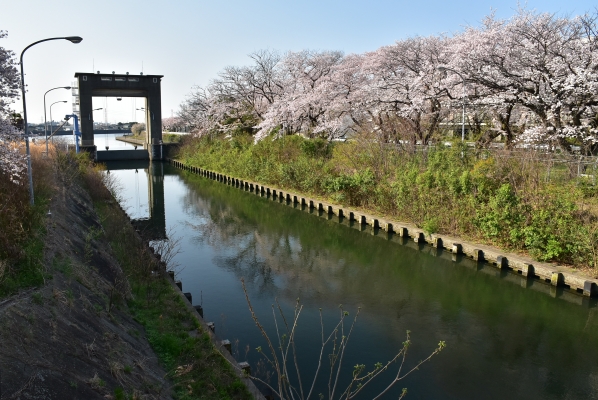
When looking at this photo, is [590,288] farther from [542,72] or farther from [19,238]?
[19,238]

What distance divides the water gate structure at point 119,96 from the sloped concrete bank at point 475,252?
3446cm

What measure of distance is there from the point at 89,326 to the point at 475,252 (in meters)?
11.7

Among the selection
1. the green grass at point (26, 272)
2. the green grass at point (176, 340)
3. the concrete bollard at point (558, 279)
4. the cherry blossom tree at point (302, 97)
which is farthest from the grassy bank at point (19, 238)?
the cherry blossom tree at point (302, 97)

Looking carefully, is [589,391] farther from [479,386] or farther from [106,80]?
[106,80]

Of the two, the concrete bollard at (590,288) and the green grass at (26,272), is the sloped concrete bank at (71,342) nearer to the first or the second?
the green grass at (26,272)

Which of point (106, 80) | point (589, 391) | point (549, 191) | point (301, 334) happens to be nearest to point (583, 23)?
point (549, 191)

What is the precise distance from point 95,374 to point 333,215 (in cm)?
1772

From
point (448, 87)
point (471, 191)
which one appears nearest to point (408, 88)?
point (448, 87)

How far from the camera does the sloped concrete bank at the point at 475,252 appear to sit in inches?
479

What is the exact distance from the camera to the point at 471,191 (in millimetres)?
16172

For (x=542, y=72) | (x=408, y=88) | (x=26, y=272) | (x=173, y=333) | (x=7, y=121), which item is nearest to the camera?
(x=26, y=272)

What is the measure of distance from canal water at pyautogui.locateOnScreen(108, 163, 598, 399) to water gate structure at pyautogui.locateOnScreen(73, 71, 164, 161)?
37.3m

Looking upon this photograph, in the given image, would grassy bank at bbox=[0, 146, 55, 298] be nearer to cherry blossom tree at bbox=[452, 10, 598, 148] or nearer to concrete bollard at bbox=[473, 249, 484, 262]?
concrete bollard at bbox=[473, 249, 484, 262]

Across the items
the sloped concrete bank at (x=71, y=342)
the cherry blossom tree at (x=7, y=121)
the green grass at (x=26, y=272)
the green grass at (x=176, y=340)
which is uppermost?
the cherry blossom tree at (x=7, y=121)
